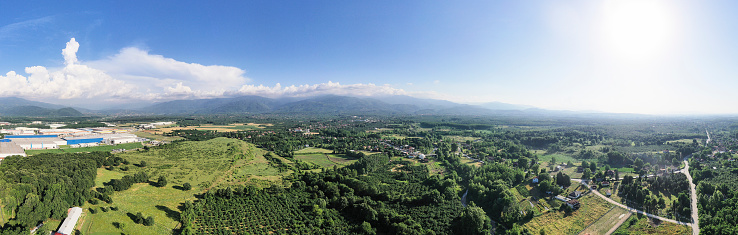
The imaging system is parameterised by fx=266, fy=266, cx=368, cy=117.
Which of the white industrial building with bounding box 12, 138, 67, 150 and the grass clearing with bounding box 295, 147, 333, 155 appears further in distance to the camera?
the grass clearing with bounding box 295, 147, 333, 155

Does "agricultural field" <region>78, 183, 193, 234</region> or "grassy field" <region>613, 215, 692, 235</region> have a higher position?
"agricultural field" <region>78, 183, 193, 234</region>

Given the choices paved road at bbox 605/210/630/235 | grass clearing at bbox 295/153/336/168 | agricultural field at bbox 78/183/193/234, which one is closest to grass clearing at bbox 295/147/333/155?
grass clearing at bbox 295/153/336/168

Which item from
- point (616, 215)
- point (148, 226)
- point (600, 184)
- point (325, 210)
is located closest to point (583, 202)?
point (616, 215)

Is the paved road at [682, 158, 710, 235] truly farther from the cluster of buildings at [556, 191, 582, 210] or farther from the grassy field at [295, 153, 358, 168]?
the grassy field at [295, 153, 358, 168]

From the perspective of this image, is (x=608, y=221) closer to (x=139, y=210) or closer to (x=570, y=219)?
(x=570, y=219)

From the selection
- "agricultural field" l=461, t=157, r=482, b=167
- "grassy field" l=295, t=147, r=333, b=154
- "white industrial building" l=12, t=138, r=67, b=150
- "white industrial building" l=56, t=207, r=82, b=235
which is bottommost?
"agricultural field" l=461, t=157, r=482, b=167

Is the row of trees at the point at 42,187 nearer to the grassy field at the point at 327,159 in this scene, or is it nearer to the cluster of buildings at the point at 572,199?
the grassy field at the point at 327,159

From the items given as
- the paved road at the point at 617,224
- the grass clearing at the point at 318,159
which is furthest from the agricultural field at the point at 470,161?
the grass clearing at the point at 318,159
